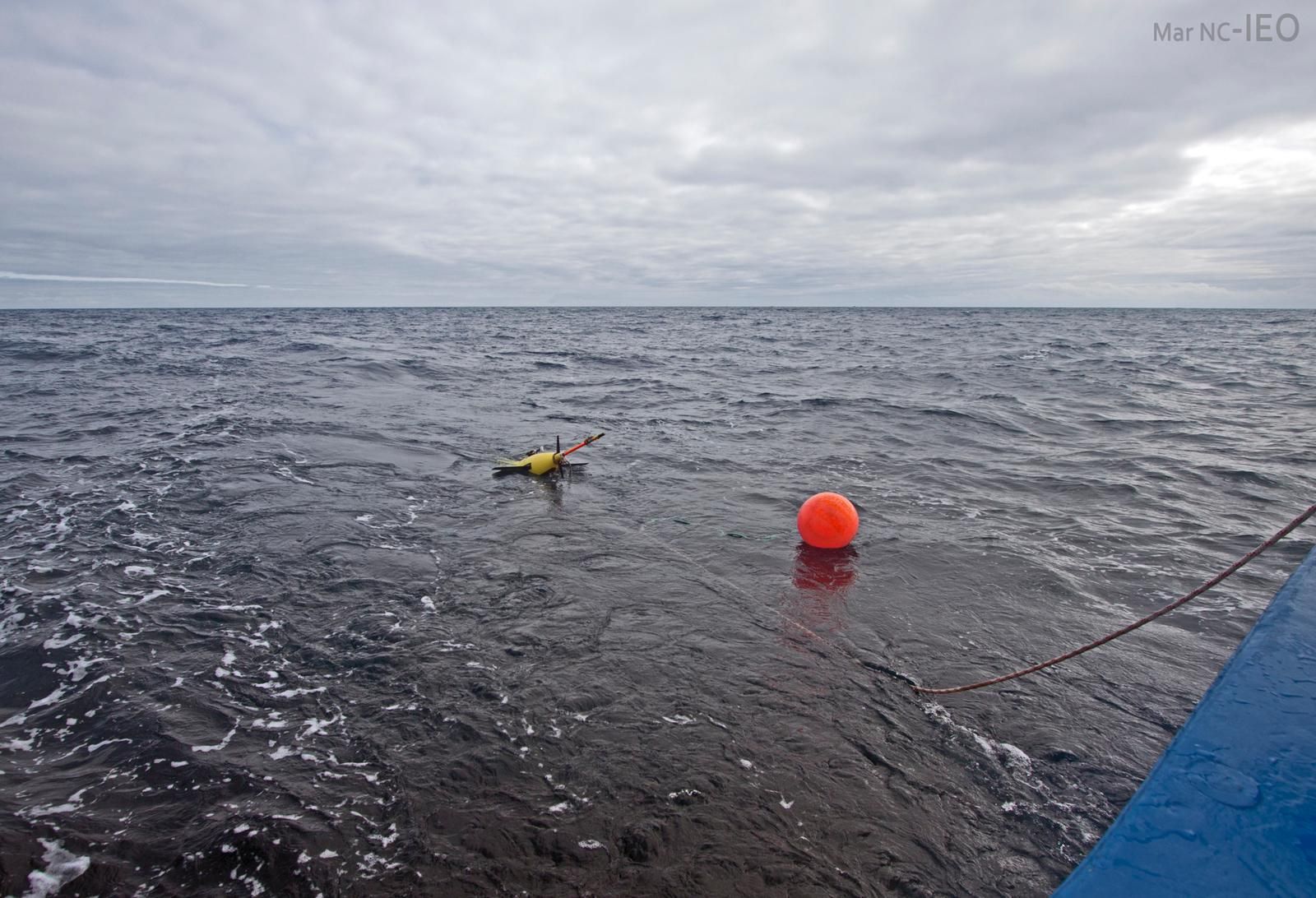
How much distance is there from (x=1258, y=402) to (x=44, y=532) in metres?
30.1

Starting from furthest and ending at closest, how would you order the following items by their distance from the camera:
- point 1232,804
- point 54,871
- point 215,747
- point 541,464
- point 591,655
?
point 541,464 < point 591,655 < point 215,747 < point 54,871 < point 1232,804

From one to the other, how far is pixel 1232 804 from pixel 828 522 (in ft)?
18.9

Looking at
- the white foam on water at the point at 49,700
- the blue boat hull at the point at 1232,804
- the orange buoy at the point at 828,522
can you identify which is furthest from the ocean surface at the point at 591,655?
the blue boat hull at the point at 1232,804

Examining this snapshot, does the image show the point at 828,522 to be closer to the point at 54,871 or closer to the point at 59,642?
the point at 54,871

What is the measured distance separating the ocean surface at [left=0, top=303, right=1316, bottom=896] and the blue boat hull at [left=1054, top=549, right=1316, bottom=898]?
5.12 ft

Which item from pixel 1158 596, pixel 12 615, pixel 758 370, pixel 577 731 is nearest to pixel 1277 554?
pixel 1158 596

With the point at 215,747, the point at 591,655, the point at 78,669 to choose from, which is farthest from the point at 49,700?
the point at 591,655

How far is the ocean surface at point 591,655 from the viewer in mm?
3959

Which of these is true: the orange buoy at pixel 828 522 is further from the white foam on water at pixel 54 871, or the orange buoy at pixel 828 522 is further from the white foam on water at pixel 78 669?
the white foam on water at pixel 78 669

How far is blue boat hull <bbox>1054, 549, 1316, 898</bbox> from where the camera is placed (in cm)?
232

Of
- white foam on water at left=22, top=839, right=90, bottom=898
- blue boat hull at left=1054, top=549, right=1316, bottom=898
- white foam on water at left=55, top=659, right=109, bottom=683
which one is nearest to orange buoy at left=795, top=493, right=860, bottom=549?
Result: blue boat hull at left=1054, top=549, right=1316, bottom=898

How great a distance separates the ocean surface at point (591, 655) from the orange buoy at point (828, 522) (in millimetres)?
229

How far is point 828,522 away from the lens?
27.4 feet

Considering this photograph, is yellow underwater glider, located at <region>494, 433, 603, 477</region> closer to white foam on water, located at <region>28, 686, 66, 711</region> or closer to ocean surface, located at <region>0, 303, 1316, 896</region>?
ocean surface, located at <region>0, 303, 1316, 896</region>
